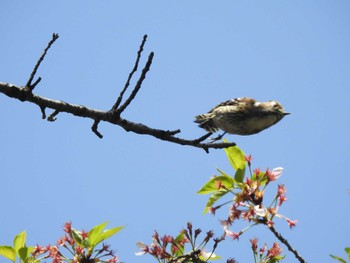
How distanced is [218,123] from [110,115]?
7.22 feet

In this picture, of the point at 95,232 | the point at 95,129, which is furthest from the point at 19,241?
the point at 95,129

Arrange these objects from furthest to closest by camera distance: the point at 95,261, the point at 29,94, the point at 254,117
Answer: the point at 95,261, the point at 254,117, the point at 29,94

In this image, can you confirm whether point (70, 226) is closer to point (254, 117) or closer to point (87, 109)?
point (87, 109)

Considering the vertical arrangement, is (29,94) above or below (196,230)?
above

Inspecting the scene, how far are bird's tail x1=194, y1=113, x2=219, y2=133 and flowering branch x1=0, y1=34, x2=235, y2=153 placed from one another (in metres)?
1.93

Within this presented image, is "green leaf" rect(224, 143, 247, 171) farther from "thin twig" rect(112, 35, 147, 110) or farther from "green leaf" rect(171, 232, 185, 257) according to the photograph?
"thin twig" rect(112, 35, 147, 110)

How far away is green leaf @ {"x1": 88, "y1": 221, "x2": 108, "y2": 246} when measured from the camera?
22.5 ft

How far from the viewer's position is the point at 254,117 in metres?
5.89

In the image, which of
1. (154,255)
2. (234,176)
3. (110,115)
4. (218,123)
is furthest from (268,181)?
(110,115)

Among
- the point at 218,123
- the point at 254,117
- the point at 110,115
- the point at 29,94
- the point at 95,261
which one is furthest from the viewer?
the point at 95,261

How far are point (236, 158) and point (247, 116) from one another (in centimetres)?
99

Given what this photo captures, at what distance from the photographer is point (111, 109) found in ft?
15.3

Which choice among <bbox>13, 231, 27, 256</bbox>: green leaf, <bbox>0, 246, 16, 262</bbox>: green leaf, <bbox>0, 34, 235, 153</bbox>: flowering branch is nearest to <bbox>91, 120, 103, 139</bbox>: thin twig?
<bbox>0, 34, 235, 153</bbox>: flowering branch

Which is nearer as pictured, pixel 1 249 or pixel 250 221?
pixel 250 221
